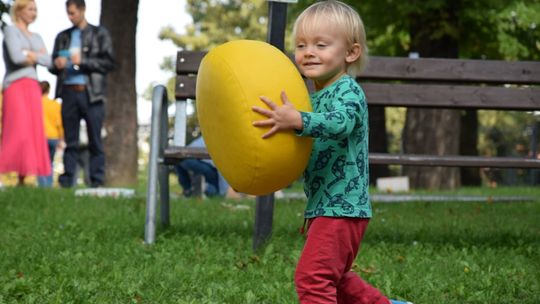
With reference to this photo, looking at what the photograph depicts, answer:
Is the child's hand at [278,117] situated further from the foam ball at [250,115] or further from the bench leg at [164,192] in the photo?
the bench leg at [164,192]

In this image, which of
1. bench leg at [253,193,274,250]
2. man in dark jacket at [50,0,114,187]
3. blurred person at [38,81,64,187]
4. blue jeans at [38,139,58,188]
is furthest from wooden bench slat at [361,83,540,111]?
blurred person at [38,81,64,187]

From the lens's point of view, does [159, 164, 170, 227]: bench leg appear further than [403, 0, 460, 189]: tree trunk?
Result: No

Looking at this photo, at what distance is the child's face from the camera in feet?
11.0

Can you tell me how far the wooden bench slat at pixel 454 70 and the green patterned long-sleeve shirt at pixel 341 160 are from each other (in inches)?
119

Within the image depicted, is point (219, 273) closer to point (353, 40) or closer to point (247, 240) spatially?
point (247, 240)

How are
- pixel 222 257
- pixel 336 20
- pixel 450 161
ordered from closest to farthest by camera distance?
pixel 336 20 → pixel 222 257 → pixel 450 161

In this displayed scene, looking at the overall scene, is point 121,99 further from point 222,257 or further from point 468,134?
point 468,134

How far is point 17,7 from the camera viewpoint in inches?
393

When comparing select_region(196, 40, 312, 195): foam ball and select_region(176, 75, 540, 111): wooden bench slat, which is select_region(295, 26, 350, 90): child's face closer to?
select_region(196, 40, 312, 195): foam ball

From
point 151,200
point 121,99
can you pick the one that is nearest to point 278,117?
point 151,200

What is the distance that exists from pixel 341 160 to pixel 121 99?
37.4 ft

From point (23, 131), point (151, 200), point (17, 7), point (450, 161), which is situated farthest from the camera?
point (23, 131)

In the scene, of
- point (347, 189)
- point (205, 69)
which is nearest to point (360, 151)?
point (347, 189)

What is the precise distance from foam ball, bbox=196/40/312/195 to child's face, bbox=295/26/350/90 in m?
0.07
